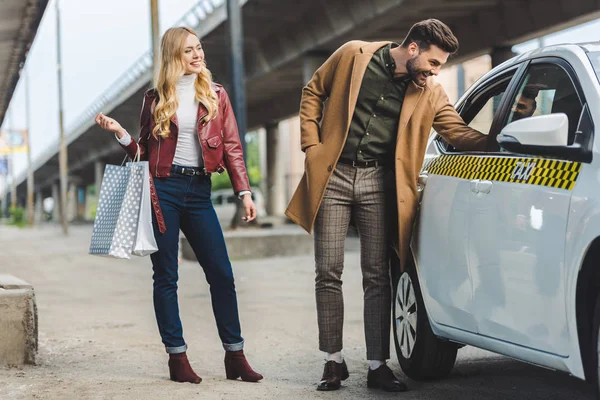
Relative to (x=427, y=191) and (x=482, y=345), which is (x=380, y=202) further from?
(x=482, y=345)

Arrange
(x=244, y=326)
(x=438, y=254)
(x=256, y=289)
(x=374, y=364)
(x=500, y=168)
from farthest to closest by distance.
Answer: (x=256, y=289)
(x=244, y=326)
(x=374, y=364)
(x=438, y=254)
(x=500, y=168)

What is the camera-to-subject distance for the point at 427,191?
5418 millimetres

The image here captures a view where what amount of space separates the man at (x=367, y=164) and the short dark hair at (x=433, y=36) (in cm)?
13

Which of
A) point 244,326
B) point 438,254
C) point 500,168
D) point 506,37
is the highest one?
point 506,37

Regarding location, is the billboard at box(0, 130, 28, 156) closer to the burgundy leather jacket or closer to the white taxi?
the burgundy leather jacket

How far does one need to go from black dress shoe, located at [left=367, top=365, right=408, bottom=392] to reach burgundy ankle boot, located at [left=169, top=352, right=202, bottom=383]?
0.93 metres

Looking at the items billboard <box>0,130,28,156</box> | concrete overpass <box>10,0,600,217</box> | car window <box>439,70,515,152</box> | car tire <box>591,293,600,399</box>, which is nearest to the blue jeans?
car window <box>439,70,515,152</box>

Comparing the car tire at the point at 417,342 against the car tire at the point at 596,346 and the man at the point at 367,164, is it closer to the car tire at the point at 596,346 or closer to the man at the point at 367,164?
the man at the point at 367,164

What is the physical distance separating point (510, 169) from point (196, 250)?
1971 mm

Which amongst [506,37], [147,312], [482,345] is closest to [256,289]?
[147,312]

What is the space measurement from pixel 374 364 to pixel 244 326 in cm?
326

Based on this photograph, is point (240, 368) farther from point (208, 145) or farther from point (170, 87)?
point (170, 87)

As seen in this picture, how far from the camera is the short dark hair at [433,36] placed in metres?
5.14

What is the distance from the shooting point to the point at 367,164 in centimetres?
549
